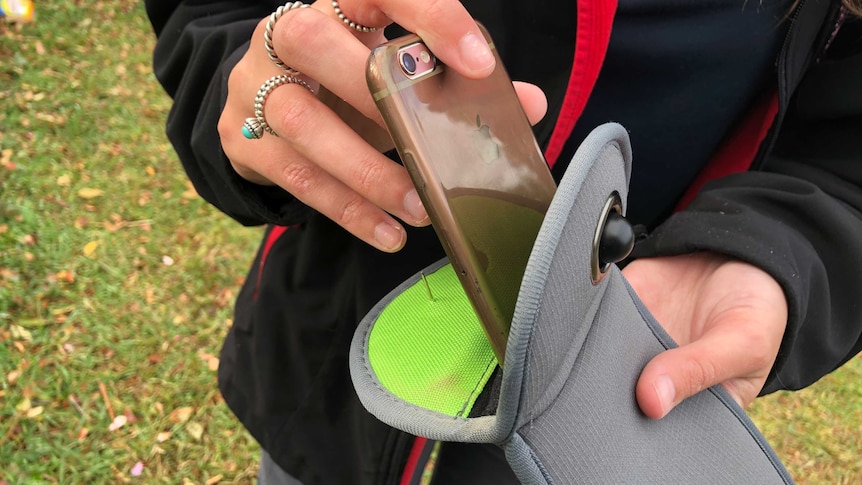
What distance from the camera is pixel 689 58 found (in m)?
0.88

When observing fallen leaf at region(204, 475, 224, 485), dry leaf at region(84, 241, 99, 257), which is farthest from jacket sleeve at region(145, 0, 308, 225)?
dry leaf at region(84, 241, 99, 257)

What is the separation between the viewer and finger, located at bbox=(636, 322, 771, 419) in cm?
58

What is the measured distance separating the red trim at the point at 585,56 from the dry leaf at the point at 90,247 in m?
2.16

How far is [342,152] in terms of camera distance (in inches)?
22.6

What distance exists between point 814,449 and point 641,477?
2.15 meters

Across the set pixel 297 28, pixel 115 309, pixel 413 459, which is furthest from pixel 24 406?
pixel 297 28

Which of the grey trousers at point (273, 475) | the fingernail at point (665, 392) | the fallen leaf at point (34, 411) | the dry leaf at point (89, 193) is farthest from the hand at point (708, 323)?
the dry leaf at point (89, 193)

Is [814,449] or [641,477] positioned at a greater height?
[641,477]

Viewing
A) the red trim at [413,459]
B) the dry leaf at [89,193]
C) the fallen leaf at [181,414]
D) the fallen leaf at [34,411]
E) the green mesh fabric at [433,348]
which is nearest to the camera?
the green mesh fabric at [433,348]

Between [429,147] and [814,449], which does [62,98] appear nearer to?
[429,147]

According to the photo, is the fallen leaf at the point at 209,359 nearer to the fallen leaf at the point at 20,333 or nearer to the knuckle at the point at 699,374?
the fallen leaf at the point at 20,333

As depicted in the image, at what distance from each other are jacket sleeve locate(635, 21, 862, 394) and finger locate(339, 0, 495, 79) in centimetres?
49

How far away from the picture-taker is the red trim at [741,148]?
971 millimetres

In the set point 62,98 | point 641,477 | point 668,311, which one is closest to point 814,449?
point 668,311
